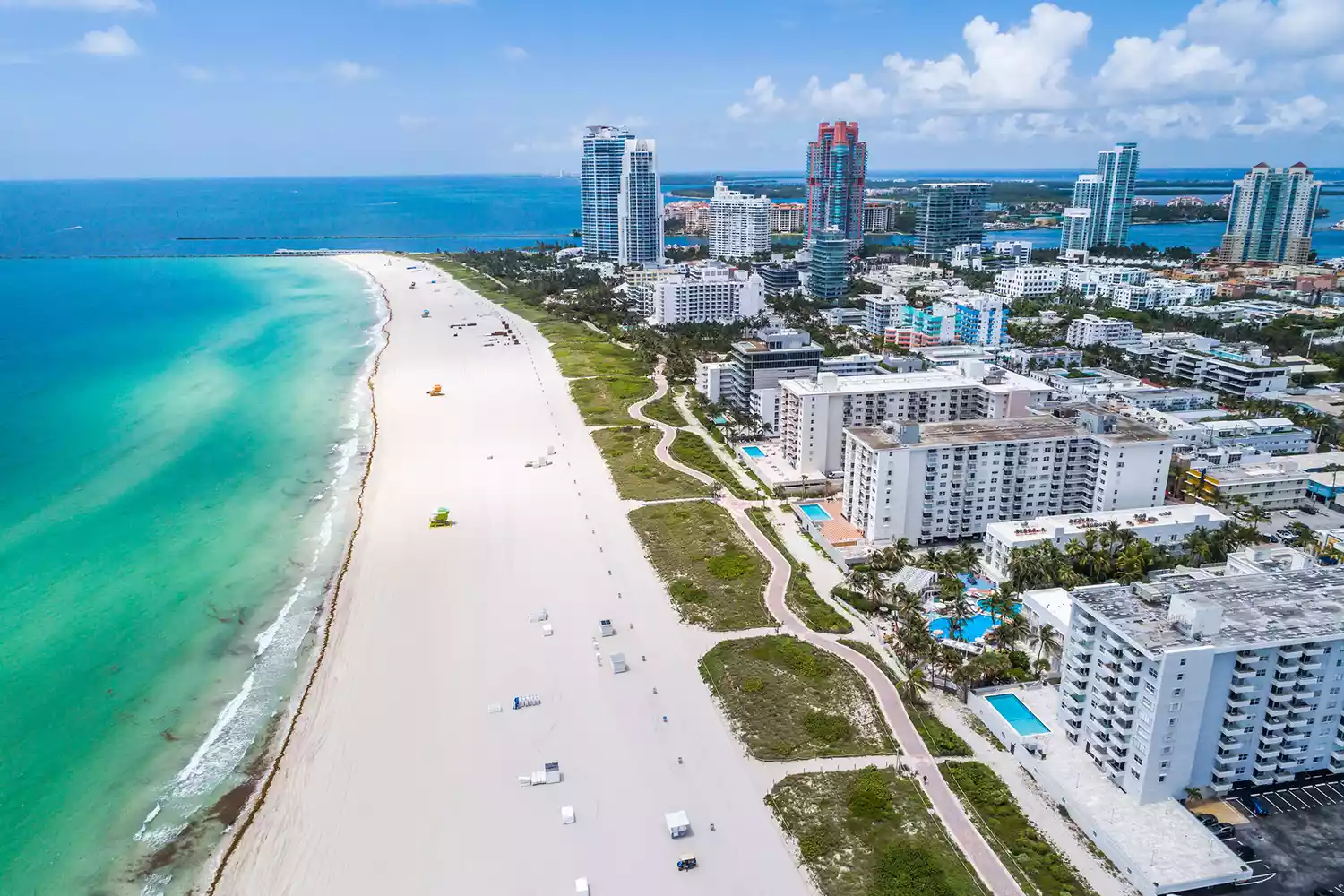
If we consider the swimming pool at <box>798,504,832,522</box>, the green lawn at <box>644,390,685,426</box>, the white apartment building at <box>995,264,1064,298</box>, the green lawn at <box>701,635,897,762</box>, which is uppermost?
the white apartment building at <box>995,264,1064,298</box>

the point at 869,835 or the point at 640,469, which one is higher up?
the point at 640,469

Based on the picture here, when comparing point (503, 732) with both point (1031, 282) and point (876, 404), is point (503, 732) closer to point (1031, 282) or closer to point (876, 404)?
point (876, 404)

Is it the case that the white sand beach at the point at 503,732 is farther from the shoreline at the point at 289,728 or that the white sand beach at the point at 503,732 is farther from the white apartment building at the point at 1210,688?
the white apartment building at the point at 1210,688

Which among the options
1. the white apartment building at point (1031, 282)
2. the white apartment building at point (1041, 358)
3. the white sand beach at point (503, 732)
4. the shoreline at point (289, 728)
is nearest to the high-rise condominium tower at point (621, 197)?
the white apartment building at point (1031, 282)

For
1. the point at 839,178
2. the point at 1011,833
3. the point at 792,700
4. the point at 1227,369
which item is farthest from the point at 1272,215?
the point at 1011,833

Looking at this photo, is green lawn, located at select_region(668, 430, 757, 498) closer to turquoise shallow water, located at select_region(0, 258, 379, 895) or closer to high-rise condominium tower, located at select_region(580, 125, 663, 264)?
turquoise shallow water, located at select_region(0, 258, 379, 895)

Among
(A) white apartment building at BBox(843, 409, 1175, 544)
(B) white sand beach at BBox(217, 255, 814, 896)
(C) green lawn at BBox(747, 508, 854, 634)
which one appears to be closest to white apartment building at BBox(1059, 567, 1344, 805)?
(B) white sand beach at BBox(217, 255, 814, 896)
